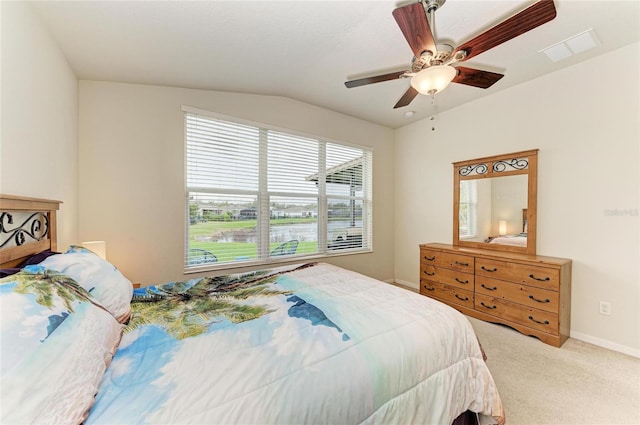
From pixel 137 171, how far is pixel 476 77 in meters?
3.21

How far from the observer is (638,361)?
87.1 inches

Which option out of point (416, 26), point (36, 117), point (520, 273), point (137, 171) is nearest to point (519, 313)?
point (520, 273)

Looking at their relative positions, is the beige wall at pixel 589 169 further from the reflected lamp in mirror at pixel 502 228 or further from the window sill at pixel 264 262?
the window sill at pixel 264 262

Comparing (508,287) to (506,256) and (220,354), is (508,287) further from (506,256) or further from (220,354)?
(220,354)

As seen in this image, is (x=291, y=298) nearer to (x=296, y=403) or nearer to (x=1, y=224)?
(x=296, y=403)

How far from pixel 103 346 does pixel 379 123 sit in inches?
171

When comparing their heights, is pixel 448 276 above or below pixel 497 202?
below

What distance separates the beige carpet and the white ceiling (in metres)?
2.77

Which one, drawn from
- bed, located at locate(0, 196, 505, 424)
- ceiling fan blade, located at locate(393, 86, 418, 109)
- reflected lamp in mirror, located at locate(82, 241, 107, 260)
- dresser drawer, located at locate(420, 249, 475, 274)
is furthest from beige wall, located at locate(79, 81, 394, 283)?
dresser drawer, located at locate(420, 249, 475, 274)

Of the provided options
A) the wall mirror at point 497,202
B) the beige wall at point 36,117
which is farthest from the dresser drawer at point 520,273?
the beige wall at point 36,117

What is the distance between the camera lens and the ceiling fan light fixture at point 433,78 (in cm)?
171

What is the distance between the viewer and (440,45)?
1.67 metres

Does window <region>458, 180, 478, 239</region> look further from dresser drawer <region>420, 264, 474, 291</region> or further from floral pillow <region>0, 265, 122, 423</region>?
floral pillow <region>0, 265, 122, 423</region>

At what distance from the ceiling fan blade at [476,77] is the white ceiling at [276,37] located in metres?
0.39
